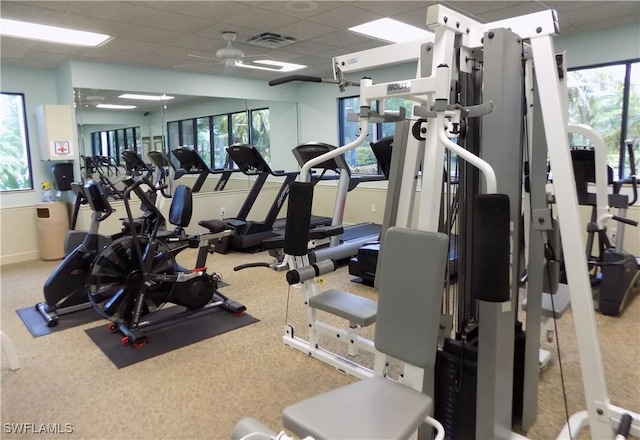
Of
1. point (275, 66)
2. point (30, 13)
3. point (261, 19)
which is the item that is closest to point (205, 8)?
point (261, 19)

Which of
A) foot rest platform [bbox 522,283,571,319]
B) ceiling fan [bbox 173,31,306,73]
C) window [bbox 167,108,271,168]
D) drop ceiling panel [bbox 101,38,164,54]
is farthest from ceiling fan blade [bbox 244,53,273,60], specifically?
foot rest platform [bbox 522,283,571,319]

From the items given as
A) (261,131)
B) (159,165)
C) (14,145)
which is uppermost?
(261,131)

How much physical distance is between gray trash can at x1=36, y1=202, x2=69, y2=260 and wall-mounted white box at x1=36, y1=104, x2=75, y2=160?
24.9 inches

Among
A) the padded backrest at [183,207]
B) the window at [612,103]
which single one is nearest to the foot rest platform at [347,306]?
the padded backrest at [183,207]

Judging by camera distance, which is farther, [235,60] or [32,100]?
[32,100]

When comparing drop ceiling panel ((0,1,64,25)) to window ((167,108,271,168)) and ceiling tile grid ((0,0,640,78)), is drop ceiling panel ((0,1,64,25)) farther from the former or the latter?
window ((167,108,271,168))

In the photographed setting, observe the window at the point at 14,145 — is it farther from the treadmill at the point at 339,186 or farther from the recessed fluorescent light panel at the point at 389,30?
the recessed fluorescent light panel at the point at 389,30

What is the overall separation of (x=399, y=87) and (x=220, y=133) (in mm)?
5763

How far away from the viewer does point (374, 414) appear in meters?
1.36

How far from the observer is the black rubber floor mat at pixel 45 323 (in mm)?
3338

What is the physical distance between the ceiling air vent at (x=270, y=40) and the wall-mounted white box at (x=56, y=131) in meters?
2.58

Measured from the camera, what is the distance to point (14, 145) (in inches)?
218

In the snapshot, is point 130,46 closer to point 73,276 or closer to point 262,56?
point 262,56

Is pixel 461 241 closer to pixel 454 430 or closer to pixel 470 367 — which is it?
pixel 470 367
